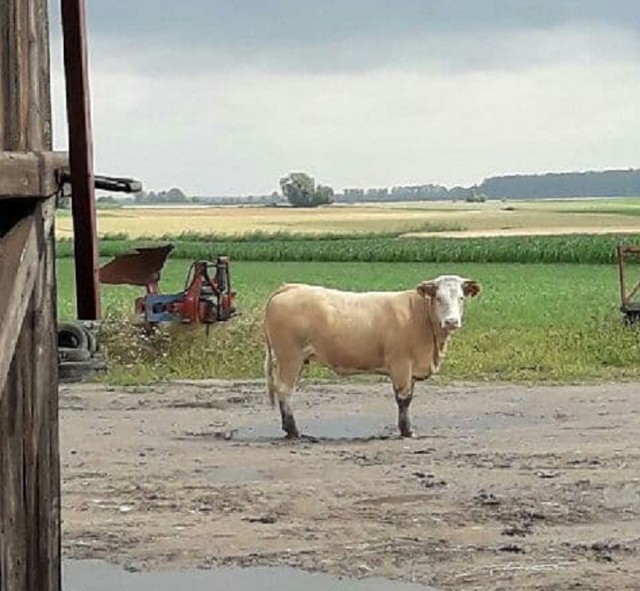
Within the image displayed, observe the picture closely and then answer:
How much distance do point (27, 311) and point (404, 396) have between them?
30.8 ft

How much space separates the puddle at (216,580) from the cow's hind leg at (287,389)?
17.0 ft

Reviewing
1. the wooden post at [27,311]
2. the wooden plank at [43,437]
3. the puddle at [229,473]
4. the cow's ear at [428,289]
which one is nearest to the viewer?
the wooden post at [27,311]

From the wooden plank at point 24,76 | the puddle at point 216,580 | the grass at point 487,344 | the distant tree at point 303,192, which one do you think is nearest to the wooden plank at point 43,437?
the wooden plank at point 24,76

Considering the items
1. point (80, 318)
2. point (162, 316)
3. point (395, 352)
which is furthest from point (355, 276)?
point (80, 318)

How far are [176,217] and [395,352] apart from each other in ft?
161

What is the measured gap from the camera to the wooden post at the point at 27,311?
3.86 meters

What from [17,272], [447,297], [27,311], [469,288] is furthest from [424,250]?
[17,272]

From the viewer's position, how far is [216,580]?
25.6 ft

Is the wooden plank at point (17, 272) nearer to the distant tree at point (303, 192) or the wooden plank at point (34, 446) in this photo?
the wooden plank at point (34, 446)

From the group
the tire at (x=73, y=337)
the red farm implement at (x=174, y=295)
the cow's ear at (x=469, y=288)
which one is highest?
the cow's ear at (x=469, y=288)

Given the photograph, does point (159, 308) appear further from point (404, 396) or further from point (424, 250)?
point (424, 250)

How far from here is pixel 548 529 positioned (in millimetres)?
9102

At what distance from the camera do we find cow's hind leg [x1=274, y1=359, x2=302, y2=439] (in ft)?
43.4

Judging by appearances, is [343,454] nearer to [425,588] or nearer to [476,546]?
[476,546]
